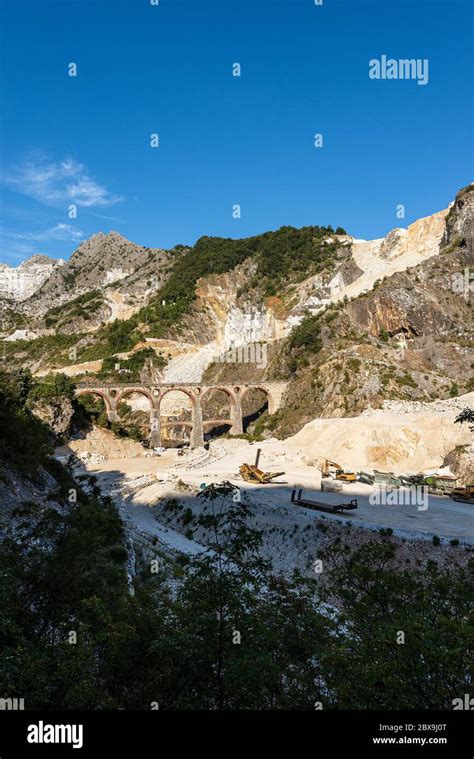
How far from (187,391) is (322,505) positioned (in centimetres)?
5584

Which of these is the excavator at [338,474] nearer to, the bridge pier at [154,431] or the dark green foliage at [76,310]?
the bridge pier at [154,431]

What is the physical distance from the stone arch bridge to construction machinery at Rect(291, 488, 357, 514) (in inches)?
1942

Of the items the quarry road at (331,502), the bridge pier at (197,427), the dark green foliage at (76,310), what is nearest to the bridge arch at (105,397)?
the bridge pier at (197,427)

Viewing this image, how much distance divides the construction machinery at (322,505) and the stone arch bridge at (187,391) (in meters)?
49.3

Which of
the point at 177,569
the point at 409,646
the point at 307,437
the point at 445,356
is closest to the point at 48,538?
the point at 177,569

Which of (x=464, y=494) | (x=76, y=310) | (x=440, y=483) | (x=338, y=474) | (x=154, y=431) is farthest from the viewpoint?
(x=76, y=310)

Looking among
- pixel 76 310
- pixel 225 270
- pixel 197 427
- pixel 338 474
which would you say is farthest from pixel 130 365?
pixel 338 474

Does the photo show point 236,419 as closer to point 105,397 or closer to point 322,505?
point 105,397

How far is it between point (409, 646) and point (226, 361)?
105878 mm

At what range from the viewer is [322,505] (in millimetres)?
27625

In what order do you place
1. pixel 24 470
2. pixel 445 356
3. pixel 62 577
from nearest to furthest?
pixel 62 577 < pixel 24 470 < pixel 445 356

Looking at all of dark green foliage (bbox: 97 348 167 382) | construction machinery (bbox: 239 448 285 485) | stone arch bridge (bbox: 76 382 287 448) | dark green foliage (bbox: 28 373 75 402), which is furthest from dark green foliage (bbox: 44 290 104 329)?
construction machinery (bbox: 239 448 285 485)

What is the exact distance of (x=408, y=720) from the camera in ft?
19.9

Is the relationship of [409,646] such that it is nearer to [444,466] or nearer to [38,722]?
[38,722]
